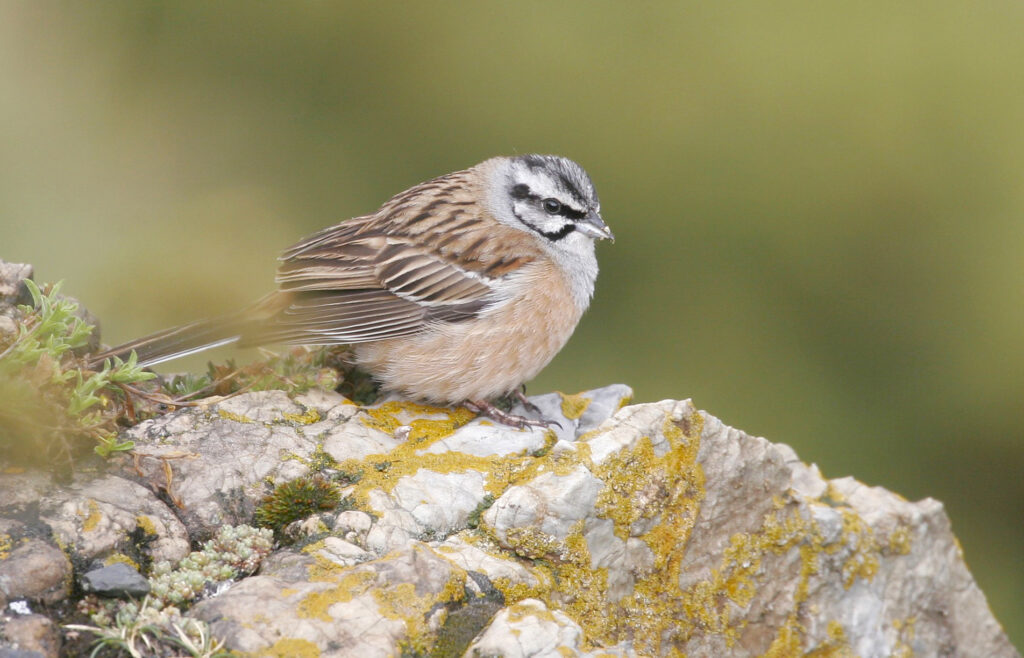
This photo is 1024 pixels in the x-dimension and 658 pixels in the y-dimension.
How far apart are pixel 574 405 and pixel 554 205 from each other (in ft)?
4.21

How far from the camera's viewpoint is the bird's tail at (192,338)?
500cm

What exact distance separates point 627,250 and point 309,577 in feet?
17.4

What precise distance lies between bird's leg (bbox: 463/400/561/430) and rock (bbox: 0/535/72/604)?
221 centimetres

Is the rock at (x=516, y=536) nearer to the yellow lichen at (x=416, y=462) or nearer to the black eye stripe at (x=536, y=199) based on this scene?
the yellow lichen at (x=416, y=462)

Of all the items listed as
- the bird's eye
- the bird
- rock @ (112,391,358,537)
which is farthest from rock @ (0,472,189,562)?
the bird's eye

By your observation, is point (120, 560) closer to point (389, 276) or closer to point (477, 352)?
point (477, 352)

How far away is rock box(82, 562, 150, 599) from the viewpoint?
3.51 meters

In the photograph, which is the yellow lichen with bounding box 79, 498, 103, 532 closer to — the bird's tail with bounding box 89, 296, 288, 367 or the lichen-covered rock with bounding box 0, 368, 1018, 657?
the lichen-covered rock with bounding box 0, 368, 1018, 657

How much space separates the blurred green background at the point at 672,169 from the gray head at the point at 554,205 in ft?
7.19

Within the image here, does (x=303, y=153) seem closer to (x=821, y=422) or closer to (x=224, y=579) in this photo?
(x=821, y=422)

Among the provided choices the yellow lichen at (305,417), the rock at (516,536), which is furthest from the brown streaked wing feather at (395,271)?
the yellow lichen at (305,417)

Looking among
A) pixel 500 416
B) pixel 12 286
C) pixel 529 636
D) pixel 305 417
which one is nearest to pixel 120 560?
pixel 305 417

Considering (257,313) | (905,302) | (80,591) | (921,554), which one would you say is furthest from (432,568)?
(905,302)

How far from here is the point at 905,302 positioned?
830 cm
